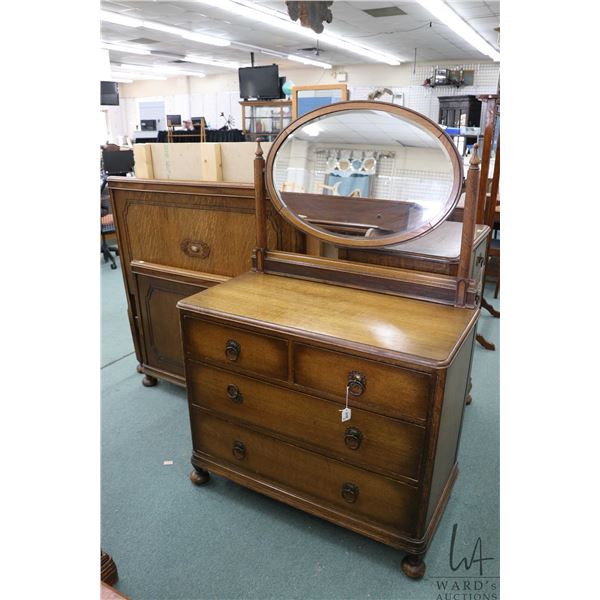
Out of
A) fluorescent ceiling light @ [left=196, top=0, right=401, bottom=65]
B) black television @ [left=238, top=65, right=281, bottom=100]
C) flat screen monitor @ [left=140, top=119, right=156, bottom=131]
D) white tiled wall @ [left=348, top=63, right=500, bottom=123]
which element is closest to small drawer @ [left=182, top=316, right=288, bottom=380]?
fluorescent ceiling light @ [left=196, top=0, right=401, bottom=65]

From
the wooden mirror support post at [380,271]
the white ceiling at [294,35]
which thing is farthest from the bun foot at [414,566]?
the white ceiling at [294,35]

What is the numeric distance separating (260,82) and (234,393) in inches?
289

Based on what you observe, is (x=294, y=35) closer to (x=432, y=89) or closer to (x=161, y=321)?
(x=432, y=89)

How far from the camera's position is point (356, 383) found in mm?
1314

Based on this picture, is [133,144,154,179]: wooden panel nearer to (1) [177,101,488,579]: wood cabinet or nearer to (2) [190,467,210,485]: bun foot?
(1) [177,101,488,579]: wood cabinet

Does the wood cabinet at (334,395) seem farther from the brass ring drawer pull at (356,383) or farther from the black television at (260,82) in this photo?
the black television at (260,82)

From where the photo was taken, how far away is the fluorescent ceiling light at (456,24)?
579cm

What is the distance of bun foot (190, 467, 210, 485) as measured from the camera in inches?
72.7

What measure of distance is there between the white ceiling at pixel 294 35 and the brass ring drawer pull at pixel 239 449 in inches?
219

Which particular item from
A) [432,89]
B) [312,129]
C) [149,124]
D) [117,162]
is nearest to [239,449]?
[312,129]

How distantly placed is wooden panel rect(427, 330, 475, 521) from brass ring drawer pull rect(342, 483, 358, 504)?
0.23 meters
